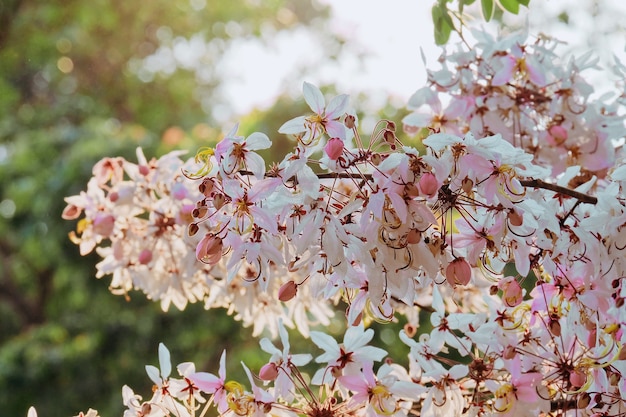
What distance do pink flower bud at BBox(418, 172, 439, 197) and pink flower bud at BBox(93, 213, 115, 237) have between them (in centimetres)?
36

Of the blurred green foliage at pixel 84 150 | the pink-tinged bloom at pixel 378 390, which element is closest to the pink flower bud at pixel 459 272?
the pink-tinged bloom at pixel 378 390

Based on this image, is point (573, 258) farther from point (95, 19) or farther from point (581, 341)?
point (95, 19)

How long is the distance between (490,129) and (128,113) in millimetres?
3149

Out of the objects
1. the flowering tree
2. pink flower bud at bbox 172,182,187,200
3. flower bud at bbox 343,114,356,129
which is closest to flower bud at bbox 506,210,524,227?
the flowering tree

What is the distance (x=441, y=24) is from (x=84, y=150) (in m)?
1.70

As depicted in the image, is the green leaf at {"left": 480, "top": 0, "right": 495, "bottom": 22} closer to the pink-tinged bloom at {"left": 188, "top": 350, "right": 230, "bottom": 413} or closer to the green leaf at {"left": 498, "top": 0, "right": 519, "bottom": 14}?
the green leaf at {"left": 498, "top": 0, "right": 519, "bottom": 14}

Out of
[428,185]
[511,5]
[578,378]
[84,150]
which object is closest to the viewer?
[428,185]

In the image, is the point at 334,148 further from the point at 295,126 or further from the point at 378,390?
the point at 378,390

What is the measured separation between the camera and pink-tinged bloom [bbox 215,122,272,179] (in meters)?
0.43

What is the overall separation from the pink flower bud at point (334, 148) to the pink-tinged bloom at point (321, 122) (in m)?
0.01

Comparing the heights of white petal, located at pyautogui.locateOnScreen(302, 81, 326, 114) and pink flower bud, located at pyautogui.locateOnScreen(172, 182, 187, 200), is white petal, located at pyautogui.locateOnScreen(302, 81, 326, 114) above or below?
above

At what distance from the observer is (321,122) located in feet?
1.43

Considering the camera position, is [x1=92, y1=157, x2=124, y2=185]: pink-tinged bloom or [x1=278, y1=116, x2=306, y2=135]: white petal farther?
[x1=92, y1=157, x2=124, y2=185]: pink-tinged bloom

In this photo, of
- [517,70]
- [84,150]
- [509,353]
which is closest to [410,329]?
[509,353]
